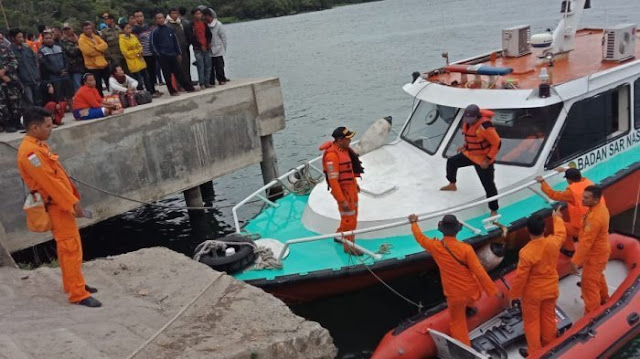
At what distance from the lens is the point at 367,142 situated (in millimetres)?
8586

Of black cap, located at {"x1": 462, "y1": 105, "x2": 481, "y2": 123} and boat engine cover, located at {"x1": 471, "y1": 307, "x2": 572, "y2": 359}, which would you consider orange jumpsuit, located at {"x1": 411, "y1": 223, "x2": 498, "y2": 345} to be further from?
black cap, located at {"x1": 462, "y1": 105, "x2": 481, "y2": 123}

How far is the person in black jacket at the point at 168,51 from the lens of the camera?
10.1m

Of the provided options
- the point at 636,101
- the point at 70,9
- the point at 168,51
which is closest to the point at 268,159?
the point at 168,51

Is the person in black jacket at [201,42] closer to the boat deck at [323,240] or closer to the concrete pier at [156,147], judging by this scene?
the concrete pier at [156,147]

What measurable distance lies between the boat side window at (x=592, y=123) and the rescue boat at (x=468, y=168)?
0.01 m

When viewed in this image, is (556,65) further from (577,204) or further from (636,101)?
(577,204)

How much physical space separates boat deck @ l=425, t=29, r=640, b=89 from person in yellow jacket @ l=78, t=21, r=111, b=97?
5.90 meters

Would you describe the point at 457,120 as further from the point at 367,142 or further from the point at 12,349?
the point at 12,349

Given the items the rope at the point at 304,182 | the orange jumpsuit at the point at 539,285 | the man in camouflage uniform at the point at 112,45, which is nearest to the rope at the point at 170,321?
the orange jumpsuit at the point at 539,285

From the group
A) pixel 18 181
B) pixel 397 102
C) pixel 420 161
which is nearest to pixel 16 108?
pixel 18 181

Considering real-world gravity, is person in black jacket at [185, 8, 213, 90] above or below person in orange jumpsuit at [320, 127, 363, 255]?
above

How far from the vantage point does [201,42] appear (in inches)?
417

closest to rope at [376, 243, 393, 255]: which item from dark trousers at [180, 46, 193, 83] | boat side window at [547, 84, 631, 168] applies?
boat side window at [547, 84, 631, 168]

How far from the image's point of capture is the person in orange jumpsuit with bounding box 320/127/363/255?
20.9 feet
